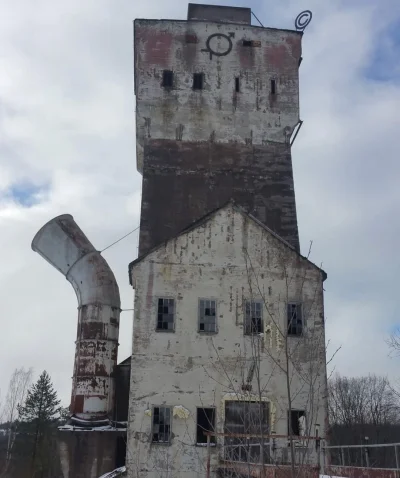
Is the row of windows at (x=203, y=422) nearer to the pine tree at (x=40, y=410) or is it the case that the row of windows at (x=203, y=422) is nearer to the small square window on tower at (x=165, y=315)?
the small square window on tower at (x=165, y=315)

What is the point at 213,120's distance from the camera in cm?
2764

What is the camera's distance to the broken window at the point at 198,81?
28203mm

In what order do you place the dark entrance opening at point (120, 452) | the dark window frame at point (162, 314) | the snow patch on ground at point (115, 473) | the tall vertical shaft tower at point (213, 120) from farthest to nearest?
1. the tall vertical shaft tower at point (213, 120)
2. the dark entrance opening at point (120, 452)
3. the dark window frame at point (162, 314)
4. the snow patch on ground at point (115, 473)

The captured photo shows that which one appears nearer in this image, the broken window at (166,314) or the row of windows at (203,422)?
the row of windows at (203,422)

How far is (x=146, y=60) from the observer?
28.6 metres

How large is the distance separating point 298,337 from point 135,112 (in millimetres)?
13607

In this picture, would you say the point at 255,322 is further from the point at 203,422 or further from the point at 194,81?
the point at 194,81

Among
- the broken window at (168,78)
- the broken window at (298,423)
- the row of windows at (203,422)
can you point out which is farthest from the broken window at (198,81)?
the broken window at (298,423)

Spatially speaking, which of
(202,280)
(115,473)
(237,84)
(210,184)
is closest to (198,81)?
(237,84)

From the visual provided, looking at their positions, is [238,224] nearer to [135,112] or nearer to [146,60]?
[135,112]

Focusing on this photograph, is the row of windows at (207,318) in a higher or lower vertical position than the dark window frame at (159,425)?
higher

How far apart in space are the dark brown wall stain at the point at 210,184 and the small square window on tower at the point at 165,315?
4955mm

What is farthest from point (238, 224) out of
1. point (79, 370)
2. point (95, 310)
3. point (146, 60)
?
point (146, 60)

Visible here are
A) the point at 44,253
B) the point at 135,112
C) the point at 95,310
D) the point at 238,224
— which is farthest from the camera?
the point at 135,112
